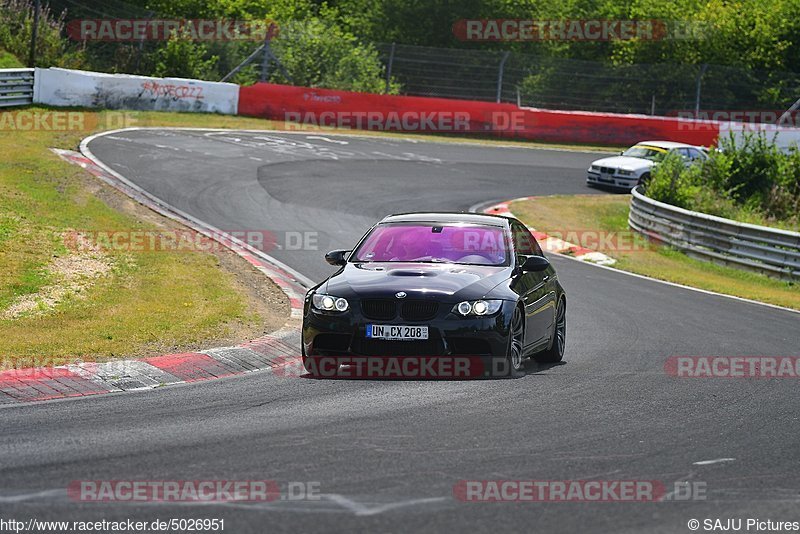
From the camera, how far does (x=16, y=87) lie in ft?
97.9

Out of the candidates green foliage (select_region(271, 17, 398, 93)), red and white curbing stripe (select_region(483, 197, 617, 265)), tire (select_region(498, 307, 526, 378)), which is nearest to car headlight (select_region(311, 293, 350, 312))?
tire (select_region(498, 307, 526, 378))

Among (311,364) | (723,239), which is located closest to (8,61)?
(723,239)

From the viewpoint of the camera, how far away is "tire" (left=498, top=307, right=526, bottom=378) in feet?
32.4

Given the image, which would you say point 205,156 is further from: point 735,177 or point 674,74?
point 674,74

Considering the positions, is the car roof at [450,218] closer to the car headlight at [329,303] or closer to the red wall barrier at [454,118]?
the car headlight at [329,303]

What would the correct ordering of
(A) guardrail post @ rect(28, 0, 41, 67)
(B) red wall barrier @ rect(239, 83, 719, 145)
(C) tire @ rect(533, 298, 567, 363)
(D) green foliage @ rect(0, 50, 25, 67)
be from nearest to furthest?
(C) tire @ rect(533, 298, 567, 363) → (A) guardrail post @ rect(28, 0, 41, 67) → (D) green foliage @ rect(0, 50, 25, 67) → (B) red wall barrier @ rect(239, 83, 719, 145)

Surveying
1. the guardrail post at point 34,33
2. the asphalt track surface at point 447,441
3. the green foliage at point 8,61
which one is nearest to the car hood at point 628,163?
the guardrail post at point 34,33

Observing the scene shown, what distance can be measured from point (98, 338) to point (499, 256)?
3960 millimetres

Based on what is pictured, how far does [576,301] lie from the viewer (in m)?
16.3

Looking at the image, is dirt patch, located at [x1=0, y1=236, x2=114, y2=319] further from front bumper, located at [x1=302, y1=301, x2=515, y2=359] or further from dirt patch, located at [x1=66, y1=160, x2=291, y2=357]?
front bumper, located at [x1=302, y1=301, x2=515, y2=359]

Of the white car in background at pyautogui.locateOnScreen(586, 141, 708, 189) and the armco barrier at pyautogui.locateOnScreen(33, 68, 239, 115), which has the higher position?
the armco barrier at pyautogui.locateOnScreen(33, 68, 239, 115)

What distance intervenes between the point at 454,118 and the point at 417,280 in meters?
30.0

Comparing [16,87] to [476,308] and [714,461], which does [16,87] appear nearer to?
[476,308]

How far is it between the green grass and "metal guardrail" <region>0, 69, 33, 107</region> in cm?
1309
